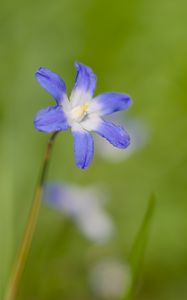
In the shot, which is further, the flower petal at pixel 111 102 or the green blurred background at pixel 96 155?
the green blurred background at pixel 96 155

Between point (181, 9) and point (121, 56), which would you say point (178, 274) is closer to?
point (121, 56)

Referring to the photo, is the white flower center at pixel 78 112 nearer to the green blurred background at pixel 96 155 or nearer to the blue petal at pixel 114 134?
the blue petal at pixel 114 134

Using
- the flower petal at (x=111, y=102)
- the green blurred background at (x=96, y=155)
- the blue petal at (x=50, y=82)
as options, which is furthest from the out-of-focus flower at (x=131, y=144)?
the blue petal at (x=50, y=82)

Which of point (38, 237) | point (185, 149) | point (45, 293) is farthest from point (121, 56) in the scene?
point (45, 293)

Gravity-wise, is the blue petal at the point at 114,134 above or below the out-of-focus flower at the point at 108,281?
above

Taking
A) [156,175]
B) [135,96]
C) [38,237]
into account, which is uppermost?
[135,96]
